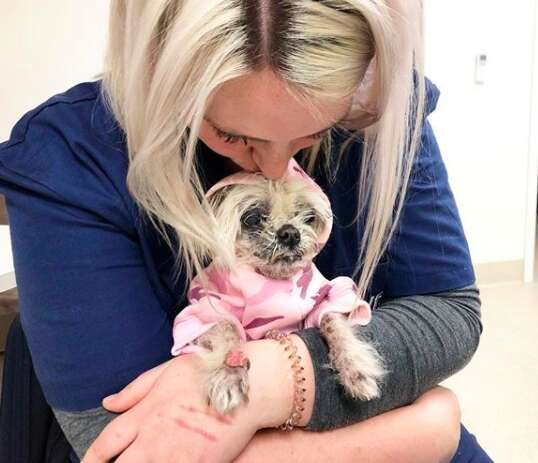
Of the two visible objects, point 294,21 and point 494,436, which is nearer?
point 294,21

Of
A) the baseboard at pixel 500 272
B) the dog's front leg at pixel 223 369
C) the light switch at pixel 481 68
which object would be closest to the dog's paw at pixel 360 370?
the dog's front leg at pixel 223 369

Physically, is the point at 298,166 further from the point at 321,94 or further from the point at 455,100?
the point at 455,100

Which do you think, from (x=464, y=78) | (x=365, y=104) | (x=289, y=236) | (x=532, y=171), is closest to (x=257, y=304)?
(x=289, y=236)

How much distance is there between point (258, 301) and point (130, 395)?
0.22 m

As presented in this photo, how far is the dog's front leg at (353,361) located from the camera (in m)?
0.77

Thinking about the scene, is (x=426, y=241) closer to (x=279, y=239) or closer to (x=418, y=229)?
(x=418, y=229)

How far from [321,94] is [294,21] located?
3.4 inches

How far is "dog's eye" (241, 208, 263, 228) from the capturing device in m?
0.84

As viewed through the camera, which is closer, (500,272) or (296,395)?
(296,395)

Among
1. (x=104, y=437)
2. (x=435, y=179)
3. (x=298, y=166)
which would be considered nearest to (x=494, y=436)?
(x=435, y=179)

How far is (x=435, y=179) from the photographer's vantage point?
0.93m

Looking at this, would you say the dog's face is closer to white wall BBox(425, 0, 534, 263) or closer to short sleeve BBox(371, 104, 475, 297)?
short sleeve BBox(371, 104, 475, 297)

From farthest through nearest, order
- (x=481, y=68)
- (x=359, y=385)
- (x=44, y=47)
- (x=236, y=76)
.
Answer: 1. (x=481, y=68)
2. (x=44, y=47)
3. (x=359, y=385)
4. (x=236, y=76)

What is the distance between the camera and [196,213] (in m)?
0.80
